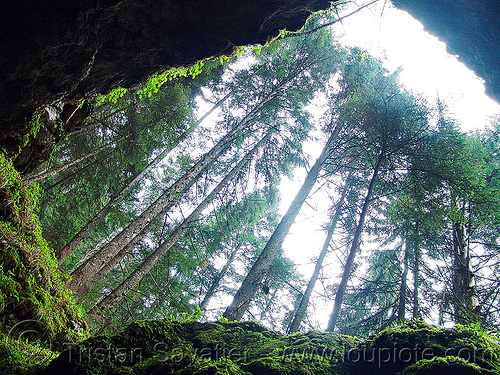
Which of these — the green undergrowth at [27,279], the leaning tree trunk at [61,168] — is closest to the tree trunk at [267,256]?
the green undergrowth at [27,279]

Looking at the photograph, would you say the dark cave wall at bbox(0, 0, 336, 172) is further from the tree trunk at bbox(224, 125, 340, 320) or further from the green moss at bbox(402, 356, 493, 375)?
the green moss at bbox(402, 356, 493, 375)

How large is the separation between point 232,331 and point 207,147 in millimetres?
9889

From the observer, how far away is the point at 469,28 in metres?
7.31

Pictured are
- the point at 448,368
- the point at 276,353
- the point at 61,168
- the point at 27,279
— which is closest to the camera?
the point at 448,368

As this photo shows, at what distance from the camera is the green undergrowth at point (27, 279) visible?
9.09 ft

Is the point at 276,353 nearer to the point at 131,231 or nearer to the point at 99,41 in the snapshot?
the point at 99,41

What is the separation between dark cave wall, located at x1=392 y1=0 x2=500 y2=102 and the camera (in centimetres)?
680

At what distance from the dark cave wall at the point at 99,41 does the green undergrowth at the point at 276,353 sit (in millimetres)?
3367

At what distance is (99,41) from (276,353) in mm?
4578

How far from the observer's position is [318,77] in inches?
428

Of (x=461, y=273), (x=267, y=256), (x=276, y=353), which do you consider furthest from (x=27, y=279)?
(x=461, y=273)

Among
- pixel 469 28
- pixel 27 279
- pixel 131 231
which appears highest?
pixel 469 28

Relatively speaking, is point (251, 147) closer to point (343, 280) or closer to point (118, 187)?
point (118, 187)

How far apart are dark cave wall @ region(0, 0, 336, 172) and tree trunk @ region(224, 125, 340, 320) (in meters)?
3.90
